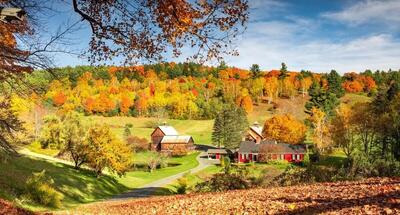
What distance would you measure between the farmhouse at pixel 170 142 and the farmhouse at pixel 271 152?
16.7m

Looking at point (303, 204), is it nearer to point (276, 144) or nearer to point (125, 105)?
point (276, 144)

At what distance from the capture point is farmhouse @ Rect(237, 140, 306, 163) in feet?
258

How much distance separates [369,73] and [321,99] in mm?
101710

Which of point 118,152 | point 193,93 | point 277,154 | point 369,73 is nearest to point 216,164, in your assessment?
point 277,154

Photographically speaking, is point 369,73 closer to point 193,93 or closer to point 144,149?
point 193,93

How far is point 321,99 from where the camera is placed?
109562 mm

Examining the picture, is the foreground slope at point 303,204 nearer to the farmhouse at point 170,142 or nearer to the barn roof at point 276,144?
the barn roof at point 276,144

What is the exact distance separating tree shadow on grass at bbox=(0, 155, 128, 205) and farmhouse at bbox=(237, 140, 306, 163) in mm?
38266

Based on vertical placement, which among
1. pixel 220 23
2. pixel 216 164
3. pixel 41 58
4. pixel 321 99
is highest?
pixel 321 99

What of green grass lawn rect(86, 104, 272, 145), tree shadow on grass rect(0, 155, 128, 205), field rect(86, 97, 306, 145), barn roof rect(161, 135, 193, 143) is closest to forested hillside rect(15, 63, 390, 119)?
field rect(86, 97, 306, 145)

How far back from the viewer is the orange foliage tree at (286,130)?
8567 cm

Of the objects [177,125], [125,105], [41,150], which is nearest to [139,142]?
[177,125]

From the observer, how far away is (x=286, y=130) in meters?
86.6

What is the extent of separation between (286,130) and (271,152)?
982 centimetres
